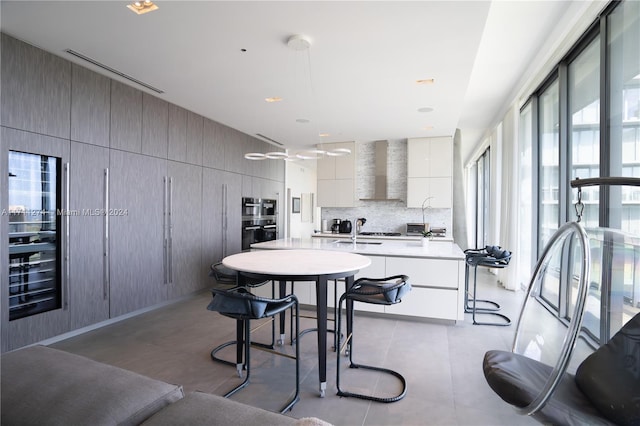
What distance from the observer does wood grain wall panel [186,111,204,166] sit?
472cm

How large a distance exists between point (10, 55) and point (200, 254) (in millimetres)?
3018

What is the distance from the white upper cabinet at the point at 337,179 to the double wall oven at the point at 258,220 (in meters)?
1.04

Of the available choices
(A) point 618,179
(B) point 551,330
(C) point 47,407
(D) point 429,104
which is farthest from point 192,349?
(D) point 429,104

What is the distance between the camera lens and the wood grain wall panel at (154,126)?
4.04 meters

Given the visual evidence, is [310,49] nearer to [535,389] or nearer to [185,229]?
[535,389]

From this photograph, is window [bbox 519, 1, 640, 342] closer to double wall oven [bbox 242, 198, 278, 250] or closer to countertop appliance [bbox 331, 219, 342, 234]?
countertop appliance [bbox 331, 219, 342, 234]

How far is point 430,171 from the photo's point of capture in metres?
6.04

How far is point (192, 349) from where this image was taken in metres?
3.03

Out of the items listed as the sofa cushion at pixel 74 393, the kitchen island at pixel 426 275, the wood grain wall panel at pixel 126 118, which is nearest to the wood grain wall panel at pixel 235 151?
the wood grain wall panel at pixel 126 118

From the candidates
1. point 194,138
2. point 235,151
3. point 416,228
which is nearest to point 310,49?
point 194,138

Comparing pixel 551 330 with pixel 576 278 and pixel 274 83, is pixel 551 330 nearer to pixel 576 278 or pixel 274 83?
pixel 576 278

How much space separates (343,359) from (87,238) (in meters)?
2.82

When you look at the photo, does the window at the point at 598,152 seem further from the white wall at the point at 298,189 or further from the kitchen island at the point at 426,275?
the white wall at the point at 298,189

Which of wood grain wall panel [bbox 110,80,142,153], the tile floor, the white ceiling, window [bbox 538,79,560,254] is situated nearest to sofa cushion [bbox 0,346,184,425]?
the tile floor
